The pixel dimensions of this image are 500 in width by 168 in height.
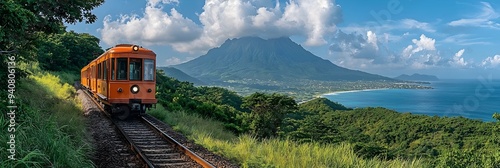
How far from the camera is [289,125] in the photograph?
32.2 m

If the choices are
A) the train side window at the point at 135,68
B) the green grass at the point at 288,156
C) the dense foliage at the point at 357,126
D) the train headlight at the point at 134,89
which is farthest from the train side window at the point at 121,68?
the dense foliage at the point at 357,126

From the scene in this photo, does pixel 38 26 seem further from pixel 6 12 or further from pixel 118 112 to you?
pixel 118 112

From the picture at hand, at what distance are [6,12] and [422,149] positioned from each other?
48.5 metres

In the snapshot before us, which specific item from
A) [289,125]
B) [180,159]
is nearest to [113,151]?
[180,159]

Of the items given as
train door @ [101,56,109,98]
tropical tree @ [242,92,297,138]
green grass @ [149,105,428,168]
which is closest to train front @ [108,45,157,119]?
train door @ [101,56,109,98]

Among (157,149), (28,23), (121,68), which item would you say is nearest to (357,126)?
(121,68)

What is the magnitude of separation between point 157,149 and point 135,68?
4.96 metres

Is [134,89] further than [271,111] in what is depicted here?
No

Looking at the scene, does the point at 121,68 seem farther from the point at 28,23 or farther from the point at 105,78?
the point at 28,23

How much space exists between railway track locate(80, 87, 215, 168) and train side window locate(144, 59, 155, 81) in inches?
70.2

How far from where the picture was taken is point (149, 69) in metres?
12.9

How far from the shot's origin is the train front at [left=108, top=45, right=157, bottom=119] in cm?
1242

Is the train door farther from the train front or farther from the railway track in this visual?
the railway track

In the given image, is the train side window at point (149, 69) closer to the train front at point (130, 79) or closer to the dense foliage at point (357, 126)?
the train front at point (130, 79)
